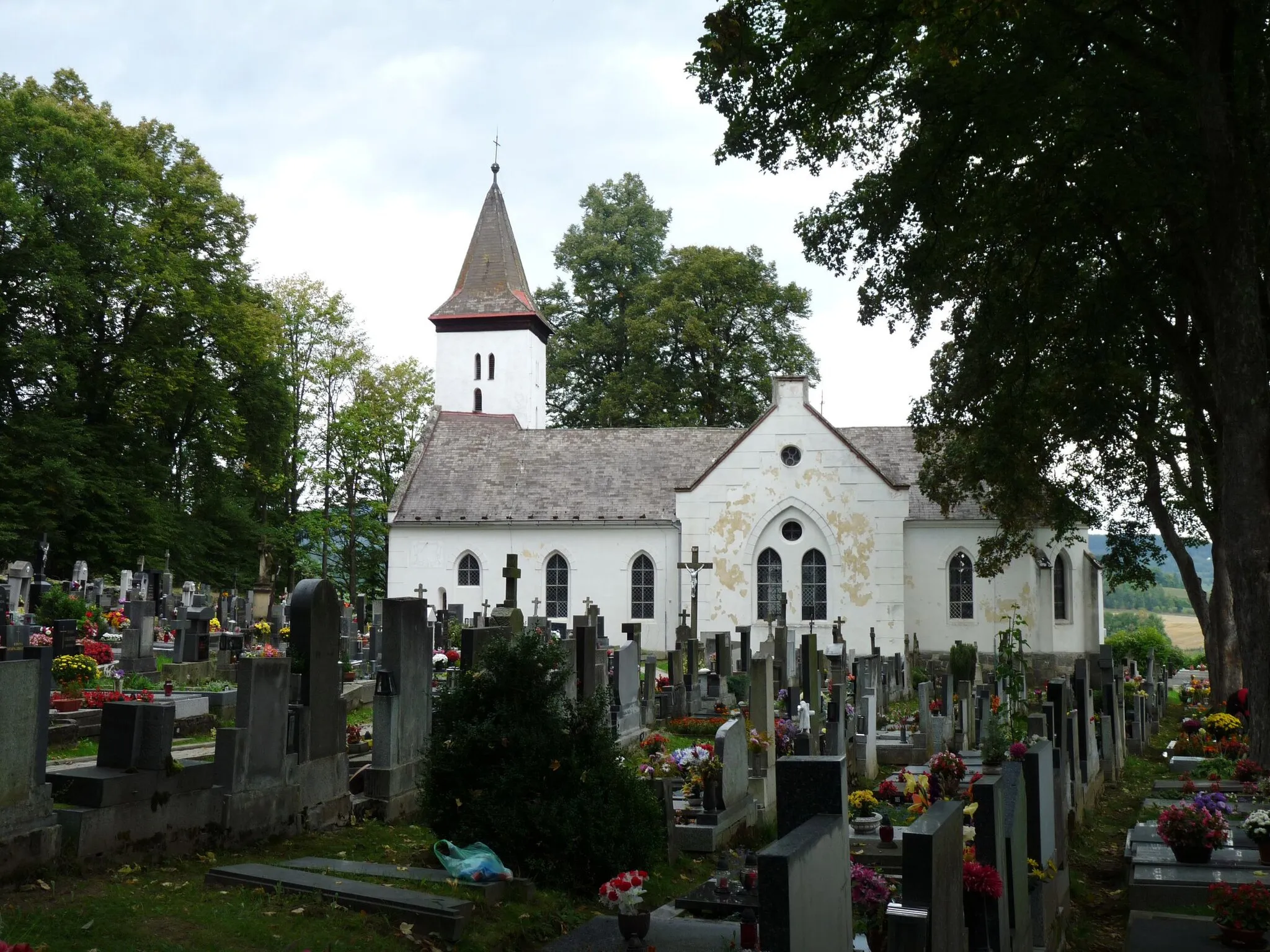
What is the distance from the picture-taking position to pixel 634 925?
6.94m

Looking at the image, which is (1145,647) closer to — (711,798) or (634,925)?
(711,798)

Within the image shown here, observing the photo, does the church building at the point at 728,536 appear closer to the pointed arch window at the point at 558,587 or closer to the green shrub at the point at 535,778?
the pointed arch window at the point at 558,587

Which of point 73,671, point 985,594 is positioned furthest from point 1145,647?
point 73,671

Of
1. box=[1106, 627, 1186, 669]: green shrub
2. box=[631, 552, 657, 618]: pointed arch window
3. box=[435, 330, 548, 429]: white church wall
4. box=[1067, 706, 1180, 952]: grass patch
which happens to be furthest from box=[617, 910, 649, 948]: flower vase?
box=[435, 330, 548, 429]: white church wall

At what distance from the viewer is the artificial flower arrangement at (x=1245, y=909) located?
22.3 ft

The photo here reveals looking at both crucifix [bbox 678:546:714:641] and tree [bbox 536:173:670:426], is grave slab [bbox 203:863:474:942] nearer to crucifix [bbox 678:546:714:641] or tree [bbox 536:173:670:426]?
crucifix [bbox 678:546:714:641]

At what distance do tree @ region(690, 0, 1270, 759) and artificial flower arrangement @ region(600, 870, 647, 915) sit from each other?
6.69 m

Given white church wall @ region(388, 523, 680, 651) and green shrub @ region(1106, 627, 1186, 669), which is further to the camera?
white church wall @ region(388, 523, 680, 651)

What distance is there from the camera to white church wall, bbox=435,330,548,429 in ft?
154

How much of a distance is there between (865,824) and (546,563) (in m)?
26.2

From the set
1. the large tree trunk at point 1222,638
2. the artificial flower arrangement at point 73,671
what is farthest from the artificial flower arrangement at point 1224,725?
the artificial flower arrangement at point 73,671

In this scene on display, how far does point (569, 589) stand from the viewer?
35625 millimetres

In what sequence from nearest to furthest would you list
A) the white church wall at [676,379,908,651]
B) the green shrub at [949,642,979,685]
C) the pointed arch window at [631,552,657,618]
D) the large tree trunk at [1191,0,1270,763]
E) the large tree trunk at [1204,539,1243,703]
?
the large tree trunk at [1191,0,1270,763] → the large tree trunk at [1204,539,1243,703] → the green shrub at [949,642,979,685] → the white church wall at [676,379,908,651] → the pointed arch window at [631,552,657,618]

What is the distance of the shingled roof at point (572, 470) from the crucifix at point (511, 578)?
1826 centimetres
